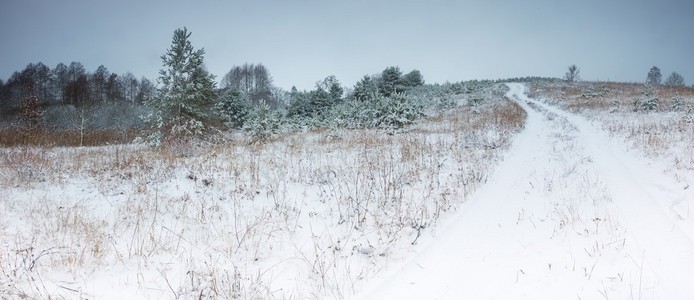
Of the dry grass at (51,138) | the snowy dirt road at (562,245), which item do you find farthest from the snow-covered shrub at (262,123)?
the snowy dirt road at (562,245)

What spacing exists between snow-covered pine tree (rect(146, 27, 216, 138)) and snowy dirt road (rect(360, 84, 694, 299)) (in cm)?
1444

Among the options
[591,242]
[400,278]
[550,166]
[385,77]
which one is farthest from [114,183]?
[385,77]

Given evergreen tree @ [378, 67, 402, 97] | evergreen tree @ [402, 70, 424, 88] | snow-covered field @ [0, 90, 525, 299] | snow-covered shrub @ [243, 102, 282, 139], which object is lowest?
snow-covered field @ [0, 90, 525, 299]

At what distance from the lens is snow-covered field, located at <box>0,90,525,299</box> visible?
3.75 metres

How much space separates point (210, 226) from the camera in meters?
5.21

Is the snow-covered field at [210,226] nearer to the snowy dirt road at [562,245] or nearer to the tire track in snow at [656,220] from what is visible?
the snowy dirt road at [562,245]

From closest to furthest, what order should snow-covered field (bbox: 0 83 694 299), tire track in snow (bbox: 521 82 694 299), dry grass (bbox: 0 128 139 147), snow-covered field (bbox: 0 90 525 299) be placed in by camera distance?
tire track in snow (bbox: 521 82 694 299), snow-covered field (bbox: 0 83 694 299), snow-covered field (bbox: 0 90 525 299), dry grass (bbox: 0 128 139 147)

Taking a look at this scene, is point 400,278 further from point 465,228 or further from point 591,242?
point 591,242

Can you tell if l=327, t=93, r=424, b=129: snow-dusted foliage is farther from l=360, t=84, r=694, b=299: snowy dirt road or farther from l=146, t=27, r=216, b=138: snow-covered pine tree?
l=360, t=84, r=694, b=299: snowy dirt road

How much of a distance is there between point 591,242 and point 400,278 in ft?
7.96

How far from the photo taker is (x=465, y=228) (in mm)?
4992

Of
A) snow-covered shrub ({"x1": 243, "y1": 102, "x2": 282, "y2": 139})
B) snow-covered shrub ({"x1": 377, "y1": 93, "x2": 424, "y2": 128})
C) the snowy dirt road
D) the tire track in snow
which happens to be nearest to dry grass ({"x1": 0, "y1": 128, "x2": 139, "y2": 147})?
snow-covered shrub ({"x1": 243, "y1": 102, "x2": 282, "y2": 139})

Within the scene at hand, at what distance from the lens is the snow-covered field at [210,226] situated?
147 inches

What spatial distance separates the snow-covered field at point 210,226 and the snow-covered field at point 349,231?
3 centimetres
